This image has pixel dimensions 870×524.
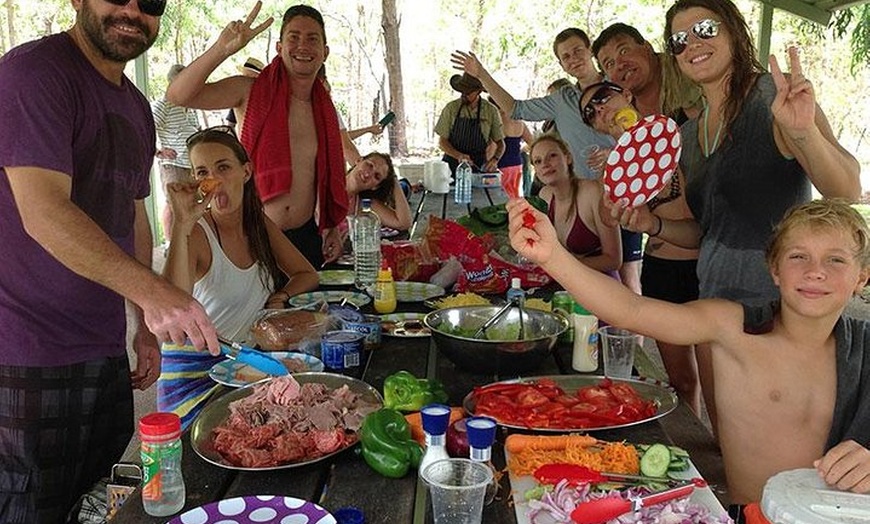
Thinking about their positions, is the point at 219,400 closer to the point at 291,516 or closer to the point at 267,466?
the point at 267,466

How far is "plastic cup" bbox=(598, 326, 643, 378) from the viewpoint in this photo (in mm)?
1933

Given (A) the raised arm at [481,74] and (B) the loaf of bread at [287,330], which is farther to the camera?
(A) the raised arm at [481,74]

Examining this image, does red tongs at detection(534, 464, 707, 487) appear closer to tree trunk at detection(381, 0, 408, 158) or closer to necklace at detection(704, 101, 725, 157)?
necklace at detection(704, 101, 725, 157)

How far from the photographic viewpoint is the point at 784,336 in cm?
184

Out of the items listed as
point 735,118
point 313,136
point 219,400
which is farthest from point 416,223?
point 219,400

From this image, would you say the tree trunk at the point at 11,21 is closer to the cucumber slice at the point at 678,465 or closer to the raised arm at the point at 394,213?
the raised arm at the point at 394,213

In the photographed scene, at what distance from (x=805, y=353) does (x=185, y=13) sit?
12357 millimetres

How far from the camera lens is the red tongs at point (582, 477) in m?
1.30

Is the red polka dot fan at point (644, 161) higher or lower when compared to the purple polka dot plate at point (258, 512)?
higher

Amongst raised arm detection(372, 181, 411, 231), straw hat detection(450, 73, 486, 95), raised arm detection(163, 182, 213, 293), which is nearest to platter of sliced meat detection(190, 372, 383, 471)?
raised arm detection(163, 182, 213, 293)

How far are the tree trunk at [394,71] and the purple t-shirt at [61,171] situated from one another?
7967mm

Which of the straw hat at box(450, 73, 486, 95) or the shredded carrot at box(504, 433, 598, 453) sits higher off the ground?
the straw hat at box(450, 73, 486, 95)

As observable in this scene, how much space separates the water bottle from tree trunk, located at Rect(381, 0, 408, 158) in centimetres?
902

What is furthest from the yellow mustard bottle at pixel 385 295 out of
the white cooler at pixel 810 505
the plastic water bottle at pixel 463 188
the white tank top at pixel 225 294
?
the plastic water bottle at pixel 463 188
